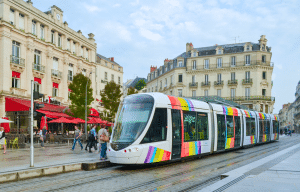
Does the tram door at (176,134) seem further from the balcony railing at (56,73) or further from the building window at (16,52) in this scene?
the balcony railing at (56,73)

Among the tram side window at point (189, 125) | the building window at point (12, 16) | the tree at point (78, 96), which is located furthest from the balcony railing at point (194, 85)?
the tram side window at point (189, 125)

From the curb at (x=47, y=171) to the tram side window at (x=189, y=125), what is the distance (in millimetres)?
3634

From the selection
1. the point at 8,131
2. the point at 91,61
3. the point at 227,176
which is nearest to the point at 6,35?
the point at 8,131

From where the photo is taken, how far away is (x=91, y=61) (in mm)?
41594

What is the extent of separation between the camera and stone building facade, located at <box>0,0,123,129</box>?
27.0 meters

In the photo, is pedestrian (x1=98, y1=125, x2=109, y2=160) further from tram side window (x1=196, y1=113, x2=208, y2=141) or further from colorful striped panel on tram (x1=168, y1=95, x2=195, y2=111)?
tram side window (x1=196, y1=113, x2=208, y2=141)

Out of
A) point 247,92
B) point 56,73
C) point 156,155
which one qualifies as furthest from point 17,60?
point 247,92

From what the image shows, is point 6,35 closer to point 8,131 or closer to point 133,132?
point 8,131

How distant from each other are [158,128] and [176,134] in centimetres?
124

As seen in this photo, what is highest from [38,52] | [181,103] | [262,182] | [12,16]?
[12,16]

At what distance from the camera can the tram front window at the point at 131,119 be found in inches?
426

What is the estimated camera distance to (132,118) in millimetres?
11305

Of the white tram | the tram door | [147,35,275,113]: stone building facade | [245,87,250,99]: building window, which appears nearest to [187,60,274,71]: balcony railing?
[147,35,275,113]: stone building facade

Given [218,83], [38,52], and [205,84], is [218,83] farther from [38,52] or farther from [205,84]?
[38,52]
